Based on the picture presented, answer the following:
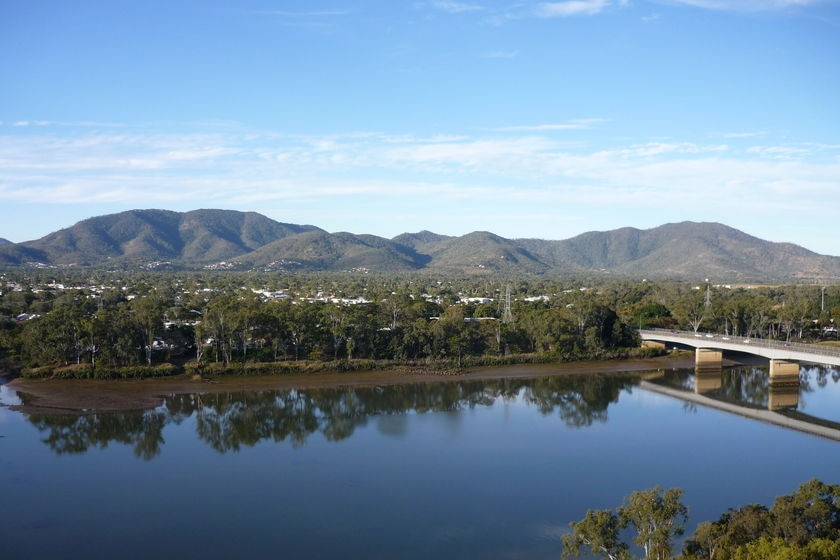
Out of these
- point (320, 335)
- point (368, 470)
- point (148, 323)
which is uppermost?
point (148, 323)

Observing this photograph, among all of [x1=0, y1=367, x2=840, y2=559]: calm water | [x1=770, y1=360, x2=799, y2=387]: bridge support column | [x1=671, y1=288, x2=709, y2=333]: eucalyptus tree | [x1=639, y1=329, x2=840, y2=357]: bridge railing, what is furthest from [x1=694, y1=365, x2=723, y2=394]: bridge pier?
[x1=671, y1=288, x2=709, y2=333]: eucalyptus tree

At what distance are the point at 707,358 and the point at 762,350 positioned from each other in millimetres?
6874

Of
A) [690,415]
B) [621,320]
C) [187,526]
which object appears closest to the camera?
[187,526]

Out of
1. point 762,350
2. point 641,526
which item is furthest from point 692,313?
point 641,526

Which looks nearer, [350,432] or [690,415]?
[350,432]

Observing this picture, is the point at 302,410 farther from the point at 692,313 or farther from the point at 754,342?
the point at 692,313

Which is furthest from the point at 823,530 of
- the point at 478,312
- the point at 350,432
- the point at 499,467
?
the point at 478,312

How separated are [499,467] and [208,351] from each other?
2726cm

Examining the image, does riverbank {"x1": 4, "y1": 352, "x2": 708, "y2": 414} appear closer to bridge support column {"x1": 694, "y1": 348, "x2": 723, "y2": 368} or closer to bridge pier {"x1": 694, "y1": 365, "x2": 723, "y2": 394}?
bridge support column {"x1": 694, "y1": 348, "x2": 723, "y2": 368}

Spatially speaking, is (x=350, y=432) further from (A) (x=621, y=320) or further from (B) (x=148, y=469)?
(A) (x=621, y=320)

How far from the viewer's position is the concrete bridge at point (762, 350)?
44184mm

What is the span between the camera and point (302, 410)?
3931 cm

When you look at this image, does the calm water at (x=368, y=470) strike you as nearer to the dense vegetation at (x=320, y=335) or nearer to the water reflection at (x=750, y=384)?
the water reflection at (x=750, y=384)

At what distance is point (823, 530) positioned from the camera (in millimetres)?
15875
